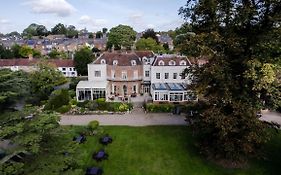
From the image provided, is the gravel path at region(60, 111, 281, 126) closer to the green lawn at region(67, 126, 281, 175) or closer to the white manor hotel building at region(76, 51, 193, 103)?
the green lawn at region(67, 126, 281, 175)

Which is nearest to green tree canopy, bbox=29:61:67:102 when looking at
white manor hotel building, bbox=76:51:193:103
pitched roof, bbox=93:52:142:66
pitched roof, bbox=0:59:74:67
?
white manor hotel building, bbox=76:51:193:103

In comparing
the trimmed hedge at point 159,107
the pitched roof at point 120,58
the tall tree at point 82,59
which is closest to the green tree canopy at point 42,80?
the pitched roof at point 120,58

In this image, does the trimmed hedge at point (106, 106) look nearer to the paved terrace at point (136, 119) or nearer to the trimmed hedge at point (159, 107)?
the paved terrace at point (136, 119)

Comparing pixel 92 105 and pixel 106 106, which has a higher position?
pixel 92 105

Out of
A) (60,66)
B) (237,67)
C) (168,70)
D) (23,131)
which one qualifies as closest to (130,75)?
(168,70)

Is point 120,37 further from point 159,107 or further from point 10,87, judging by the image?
point 10,87
